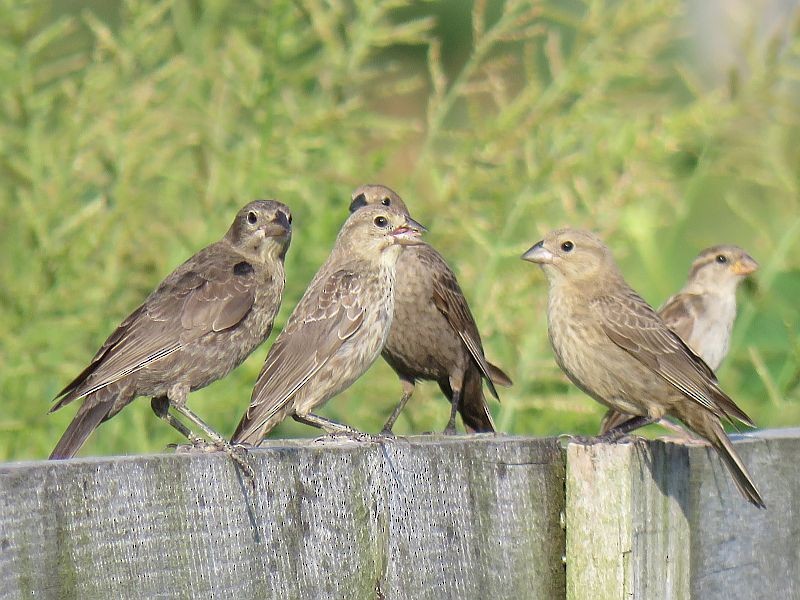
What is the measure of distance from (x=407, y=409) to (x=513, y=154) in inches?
51.5

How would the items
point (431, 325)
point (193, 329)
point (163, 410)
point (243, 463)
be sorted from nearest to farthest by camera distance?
point (243, 463)
point (193, 329)
point (163, 410)
point (431, 325)

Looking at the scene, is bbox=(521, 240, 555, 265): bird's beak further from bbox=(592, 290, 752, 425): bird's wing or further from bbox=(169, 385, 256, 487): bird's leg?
bbox=(169, 385, 256, 487): bird's leg

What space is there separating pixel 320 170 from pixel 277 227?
4.06ft

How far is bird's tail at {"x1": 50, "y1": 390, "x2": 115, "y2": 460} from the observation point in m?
4.53

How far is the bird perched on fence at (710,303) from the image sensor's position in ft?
22.4

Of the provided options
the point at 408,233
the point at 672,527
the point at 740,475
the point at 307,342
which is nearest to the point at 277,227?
the point at 408,233

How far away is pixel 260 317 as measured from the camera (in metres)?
5.07

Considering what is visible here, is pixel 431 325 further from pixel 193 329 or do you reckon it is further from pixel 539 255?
pixel 193 329

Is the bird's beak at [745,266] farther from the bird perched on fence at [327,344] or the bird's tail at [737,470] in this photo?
the bird's tail at [737,470]

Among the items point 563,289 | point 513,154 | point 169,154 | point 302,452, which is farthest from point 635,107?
point 302,452

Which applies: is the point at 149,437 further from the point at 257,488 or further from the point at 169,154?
the point at 257,488

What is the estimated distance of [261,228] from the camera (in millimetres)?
5164

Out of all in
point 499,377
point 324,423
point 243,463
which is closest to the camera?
point 243,463

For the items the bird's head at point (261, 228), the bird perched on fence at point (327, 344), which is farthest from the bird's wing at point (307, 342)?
the bird's head at point (261, 228)
